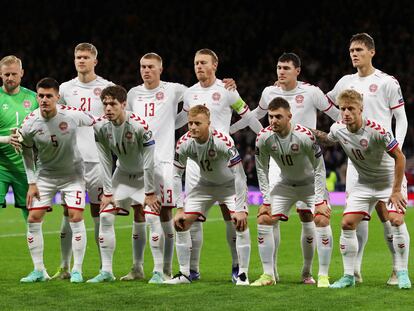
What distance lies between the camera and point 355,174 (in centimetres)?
945

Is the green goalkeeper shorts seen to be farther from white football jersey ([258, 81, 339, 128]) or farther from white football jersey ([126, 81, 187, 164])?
white football jersey ([258, 81, 339, 128])

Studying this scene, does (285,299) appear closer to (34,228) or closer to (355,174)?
(355,174)

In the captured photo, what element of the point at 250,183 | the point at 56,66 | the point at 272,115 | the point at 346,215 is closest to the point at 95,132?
the point at 272,115

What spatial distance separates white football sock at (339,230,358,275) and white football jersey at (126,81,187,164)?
2097 mm

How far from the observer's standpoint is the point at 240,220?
30.0 feet

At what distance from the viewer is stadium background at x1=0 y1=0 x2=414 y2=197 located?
1099 inches

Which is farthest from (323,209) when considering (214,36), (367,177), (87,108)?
(214,36)

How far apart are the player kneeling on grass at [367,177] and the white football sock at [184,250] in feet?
4.87

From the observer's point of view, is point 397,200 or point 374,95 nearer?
point 397,200

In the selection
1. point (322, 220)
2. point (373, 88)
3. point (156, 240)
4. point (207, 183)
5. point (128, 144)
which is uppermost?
point (373, 88)

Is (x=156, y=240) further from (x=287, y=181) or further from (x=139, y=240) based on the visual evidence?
(x=287, y=181)

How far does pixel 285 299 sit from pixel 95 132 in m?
2.67

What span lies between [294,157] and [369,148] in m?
0.74

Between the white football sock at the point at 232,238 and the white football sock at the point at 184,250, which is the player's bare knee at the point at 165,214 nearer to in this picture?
the white football sock at the point at 184,250
